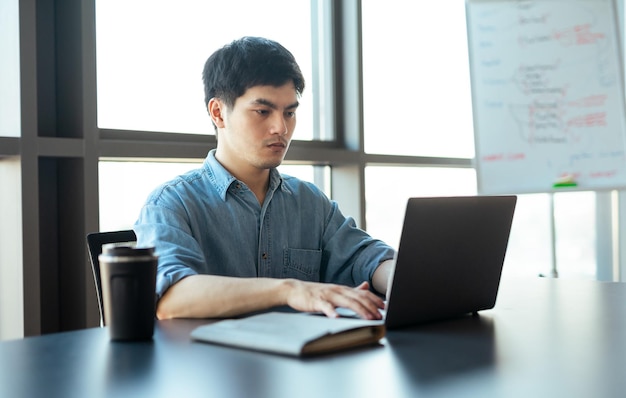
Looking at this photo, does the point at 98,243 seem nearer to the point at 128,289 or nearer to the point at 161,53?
the point at 128,289

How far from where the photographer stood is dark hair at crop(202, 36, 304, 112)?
1.99 metres

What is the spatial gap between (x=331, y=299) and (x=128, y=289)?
13.6 inches

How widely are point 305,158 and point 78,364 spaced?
211cm

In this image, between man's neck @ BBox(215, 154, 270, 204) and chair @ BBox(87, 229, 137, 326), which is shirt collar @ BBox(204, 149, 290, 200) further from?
chair @ BBox(87, 229, 137, 326)

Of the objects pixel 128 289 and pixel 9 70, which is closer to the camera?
pixel 128 289

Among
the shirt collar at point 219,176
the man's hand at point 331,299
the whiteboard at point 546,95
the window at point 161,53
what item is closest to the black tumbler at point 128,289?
the man's hand at point 331,299

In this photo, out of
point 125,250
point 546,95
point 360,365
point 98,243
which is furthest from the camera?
point 546,95

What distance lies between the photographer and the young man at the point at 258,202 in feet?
6.11

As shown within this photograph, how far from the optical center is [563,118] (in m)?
3.36

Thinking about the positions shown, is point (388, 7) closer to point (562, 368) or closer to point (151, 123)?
point (151, 123)

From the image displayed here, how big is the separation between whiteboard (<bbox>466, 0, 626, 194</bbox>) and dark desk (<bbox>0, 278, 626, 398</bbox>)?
A: 2.10 meters

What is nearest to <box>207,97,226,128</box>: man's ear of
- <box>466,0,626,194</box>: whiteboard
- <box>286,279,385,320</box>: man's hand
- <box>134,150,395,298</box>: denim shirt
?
<box>134,150,395,298</box>: denim shirt

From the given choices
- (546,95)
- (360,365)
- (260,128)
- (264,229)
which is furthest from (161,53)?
(360,365)

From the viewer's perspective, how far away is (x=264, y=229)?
1964 mm
